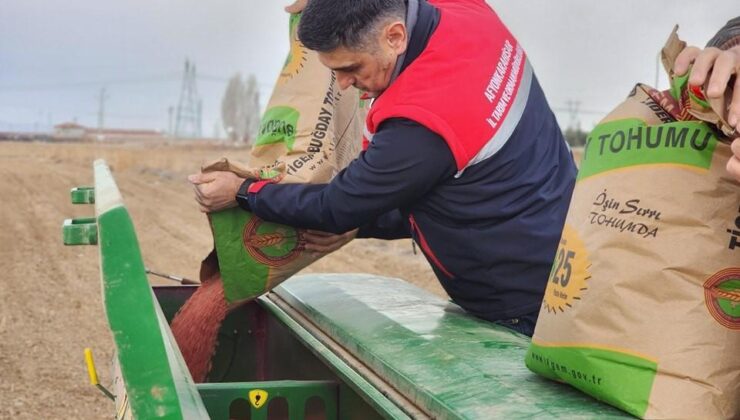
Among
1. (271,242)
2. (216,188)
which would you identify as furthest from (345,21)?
(271,242)

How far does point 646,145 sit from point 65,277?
320 inches

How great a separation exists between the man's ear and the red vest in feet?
0.20

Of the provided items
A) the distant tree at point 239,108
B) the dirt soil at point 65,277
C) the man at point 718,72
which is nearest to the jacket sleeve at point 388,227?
the dirt soil at point 65,277

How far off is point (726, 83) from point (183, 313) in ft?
7.06

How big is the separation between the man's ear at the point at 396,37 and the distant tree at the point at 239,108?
98.0 metres

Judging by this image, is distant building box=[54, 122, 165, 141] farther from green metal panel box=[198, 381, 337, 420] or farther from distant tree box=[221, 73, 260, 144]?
green metal panel box=[198, 381, 337, 420]

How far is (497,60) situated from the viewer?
8.77ft

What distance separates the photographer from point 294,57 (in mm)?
3271

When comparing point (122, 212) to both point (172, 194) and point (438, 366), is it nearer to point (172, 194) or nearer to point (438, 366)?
point (438, 366)

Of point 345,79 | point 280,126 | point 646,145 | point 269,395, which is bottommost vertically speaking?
point 269,395

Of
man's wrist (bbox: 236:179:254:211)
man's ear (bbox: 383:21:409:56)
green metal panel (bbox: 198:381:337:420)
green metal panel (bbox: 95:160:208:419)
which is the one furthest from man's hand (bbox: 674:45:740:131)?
man's wrist (bbox: 236:179:254:211)

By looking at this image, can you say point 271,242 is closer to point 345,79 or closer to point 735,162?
point 345,79

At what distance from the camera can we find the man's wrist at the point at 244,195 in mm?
2902

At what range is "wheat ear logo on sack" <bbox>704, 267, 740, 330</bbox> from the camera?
169 centimetres
